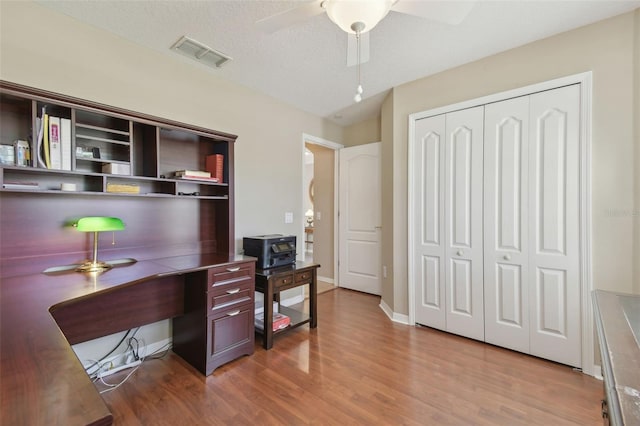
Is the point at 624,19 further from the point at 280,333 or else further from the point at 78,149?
the point at 78,149

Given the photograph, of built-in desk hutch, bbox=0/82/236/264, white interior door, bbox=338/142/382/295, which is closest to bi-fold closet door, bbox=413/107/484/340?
white interior door, bbox=338/142/382/295

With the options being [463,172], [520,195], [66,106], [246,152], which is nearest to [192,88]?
[246,152]

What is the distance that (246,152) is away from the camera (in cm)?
309

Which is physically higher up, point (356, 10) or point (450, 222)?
point (356, 10)

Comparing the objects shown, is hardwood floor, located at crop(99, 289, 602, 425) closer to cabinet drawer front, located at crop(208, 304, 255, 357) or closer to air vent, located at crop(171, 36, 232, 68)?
cabinet drawer front, located at crop(208, 304, 255, 357)

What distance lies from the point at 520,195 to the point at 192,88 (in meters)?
3.08

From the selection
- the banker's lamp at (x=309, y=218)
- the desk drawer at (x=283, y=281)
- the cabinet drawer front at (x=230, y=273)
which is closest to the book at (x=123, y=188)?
the cabinet drawer front at (x=230, y=273)

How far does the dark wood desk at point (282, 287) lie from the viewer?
2461 mm

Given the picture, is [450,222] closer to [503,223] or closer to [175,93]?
[503,223]

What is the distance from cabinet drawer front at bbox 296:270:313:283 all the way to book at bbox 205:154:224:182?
→ 3.89 feet

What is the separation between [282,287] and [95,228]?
4.86 ft

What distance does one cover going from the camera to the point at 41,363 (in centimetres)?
73

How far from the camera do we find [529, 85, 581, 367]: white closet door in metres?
2.17

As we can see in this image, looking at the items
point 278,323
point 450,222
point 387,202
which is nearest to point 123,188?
point 278,323
